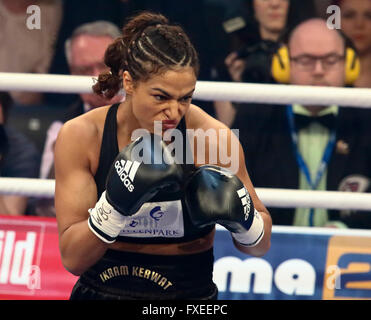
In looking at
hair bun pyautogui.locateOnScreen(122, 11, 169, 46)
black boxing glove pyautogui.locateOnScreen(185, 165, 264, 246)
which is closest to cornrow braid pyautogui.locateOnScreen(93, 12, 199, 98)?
hair bun pyautogui.locateOnScreen(122, 11, 169, 46)

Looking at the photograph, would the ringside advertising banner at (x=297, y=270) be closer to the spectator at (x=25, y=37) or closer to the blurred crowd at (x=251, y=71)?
the blurred crowd at (x=251, y=71)

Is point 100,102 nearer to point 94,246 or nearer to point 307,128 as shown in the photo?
point 307,128

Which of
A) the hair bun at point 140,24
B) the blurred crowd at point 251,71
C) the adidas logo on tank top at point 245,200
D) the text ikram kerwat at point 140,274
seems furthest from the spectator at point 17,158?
the adidas logo on tank top at point 245,200

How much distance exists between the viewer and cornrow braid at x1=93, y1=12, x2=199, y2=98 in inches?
76.3

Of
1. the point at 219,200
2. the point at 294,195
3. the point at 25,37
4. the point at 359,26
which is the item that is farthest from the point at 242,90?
the point at 25,37

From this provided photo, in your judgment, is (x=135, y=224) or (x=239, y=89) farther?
(x=239, y=89)

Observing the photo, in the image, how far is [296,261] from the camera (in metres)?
2.73

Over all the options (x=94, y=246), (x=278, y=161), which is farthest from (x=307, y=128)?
(x=94, y=246)

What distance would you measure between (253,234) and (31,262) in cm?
102

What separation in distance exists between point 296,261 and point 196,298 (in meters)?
0.73

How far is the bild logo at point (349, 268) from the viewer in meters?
2.72

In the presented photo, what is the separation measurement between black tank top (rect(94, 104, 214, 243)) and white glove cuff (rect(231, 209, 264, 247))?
0.45ft
